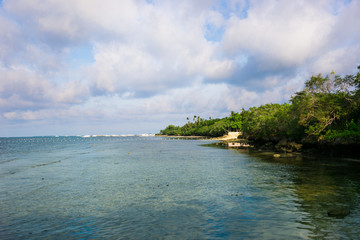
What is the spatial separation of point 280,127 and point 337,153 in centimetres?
1582

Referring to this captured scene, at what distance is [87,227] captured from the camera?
12930mm

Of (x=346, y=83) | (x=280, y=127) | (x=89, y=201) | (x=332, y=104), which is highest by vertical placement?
(x=346, y=83)

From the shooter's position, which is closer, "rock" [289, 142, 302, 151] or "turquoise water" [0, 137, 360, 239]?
"turquoise water" [0, 137, 360, 239]

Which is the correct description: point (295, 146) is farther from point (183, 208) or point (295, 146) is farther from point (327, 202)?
point (183, 208)

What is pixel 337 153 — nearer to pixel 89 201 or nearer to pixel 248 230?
pixel 248 230

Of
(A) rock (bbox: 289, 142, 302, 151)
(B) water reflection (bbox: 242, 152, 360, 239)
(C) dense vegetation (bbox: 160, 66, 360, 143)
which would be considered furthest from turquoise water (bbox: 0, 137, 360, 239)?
(A) rock (bbox: 289, 142, 302, 151)

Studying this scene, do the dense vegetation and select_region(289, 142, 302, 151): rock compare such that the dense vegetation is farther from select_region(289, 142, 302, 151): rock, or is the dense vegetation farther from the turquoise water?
the turquoise water

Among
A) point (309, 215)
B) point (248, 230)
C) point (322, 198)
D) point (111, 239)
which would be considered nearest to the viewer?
point (111, 239)

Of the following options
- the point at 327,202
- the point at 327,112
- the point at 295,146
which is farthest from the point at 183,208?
the point at 295,146

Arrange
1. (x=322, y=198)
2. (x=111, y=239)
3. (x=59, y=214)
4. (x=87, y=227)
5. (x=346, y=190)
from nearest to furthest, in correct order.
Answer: (x=111, y=239), (x=87, y=227), (x=59, y=214), (x=322, y=198), (x=346, y=190)

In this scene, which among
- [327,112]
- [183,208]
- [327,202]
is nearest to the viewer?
[183,208]

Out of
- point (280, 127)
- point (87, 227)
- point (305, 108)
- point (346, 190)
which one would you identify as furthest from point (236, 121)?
point (87, 227)

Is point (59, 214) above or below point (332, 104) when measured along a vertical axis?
below

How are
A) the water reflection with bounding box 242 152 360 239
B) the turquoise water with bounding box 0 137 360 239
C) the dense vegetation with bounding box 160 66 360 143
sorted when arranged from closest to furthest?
the water reflection with bounding box 242 152 360 239 → the turquoise water with bounding box 0 137 360 239 → the dense vegetation with bounding box 160 66 360 143
